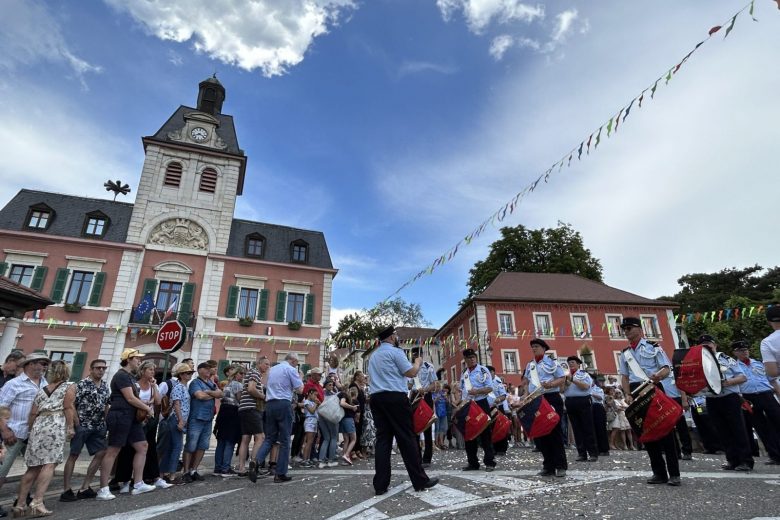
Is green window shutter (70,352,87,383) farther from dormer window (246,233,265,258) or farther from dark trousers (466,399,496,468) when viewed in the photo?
dark trousers (466,399,496,468)

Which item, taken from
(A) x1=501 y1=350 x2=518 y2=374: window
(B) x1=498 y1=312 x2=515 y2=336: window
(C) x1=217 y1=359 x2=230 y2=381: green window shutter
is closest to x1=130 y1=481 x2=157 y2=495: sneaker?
(C) x1=217 y1=359 x2=230 y2=381: green window shutter

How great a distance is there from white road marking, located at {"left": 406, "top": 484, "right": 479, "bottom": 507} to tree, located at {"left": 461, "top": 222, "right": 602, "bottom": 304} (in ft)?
115

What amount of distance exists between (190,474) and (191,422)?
2.53ft

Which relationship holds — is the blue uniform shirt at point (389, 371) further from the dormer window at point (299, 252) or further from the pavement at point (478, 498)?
the dormer window at point (299, 252)

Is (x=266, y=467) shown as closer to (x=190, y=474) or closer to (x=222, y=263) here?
(x=190, y=474)

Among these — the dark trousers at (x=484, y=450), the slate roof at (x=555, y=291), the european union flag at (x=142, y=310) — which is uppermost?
the slate roof at (x=555, y=291)

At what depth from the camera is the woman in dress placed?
476 cm

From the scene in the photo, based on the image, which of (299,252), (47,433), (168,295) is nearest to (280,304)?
Result: (299,252)

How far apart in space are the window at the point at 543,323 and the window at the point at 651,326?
7.04 meters

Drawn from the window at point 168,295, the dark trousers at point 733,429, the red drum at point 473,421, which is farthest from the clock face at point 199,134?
the dark trousers at point 733,429

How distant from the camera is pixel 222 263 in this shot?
23.3 meters

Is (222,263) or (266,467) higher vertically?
(222,263)

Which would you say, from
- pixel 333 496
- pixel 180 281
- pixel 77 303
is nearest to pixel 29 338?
pixel 77 303

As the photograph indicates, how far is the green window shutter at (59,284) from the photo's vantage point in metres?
20.4
